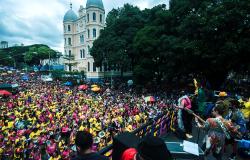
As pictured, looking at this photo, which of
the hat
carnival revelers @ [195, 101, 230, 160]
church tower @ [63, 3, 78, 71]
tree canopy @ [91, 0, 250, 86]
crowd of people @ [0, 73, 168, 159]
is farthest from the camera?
church tower @ [63, 3, 78, 71]

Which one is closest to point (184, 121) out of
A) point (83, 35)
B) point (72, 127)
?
point (72, 127)

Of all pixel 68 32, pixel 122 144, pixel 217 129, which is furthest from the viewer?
pixel 68 32

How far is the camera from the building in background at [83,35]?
62.4m

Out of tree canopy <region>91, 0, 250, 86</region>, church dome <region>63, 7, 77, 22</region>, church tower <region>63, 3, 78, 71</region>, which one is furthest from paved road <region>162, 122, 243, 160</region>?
church dome <region>63, 7, 77, 22</region>

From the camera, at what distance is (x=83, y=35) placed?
70938 mm

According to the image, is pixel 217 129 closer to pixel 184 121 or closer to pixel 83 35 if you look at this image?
pixel 184 121

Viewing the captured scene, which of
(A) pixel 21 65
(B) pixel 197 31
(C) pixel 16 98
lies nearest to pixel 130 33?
(B) pixel 197 31

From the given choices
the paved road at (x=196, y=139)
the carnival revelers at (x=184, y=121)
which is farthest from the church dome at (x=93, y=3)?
the carnival revelers at (x=184, y=121)

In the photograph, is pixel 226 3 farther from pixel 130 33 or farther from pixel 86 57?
pixel 86 57

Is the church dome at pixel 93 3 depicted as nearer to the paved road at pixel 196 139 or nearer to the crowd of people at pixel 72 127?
the crowd of people at pixel 72 127

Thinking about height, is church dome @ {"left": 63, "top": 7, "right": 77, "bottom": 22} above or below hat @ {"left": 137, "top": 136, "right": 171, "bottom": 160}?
above

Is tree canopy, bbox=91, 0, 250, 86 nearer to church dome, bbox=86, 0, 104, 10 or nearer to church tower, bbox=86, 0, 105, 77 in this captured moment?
church tower, bbox=86, 0, 105, 77

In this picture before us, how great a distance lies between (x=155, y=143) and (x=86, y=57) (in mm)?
64875

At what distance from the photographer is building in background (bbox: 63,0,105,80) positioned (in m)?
62.4
